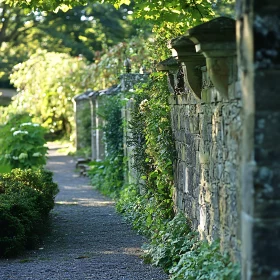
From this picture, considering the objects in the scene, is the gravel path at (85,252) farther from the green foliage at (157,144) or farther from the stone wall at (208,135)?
the stone wall at (208,135)

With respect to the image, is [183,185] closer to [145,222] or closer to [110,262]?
[110,262]

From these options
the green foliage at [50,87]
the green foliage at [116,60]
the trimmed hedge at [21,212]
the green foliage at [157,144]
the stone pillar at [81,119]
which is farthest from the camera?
the green foliage at [50,87]

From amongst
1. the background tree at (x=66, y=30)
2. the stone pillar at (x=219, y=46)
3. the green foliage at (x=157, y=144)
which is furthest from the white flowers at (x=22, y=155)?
the background tree at (x=66, y=30)

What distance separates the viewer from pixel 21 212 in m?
8.91

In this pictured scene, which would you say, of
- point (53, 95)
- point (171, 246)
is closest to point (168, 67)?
point (171, 246)

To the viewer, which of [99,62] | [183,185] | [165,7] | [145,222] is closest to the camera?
[183,185]

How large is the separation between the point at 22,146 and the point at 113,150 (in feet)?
6.77

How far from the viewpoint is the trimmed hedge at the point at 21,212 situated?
8586 millimetres

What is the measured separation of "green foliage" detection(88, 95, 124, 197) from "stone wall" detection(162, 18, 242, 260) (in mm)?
6326

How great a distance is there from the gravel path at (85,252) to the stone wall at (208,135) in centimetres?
90

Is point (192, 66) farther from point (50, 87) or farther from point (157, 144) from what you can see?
point (50, 87)

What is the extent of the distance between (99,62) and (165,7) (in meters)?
14.9

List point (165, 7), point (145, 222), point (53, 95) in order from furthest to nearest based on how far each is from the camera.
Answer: point (53, 95) → point (145, 222) → point (165, 7)

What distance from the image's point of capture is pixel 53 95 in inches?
1134
